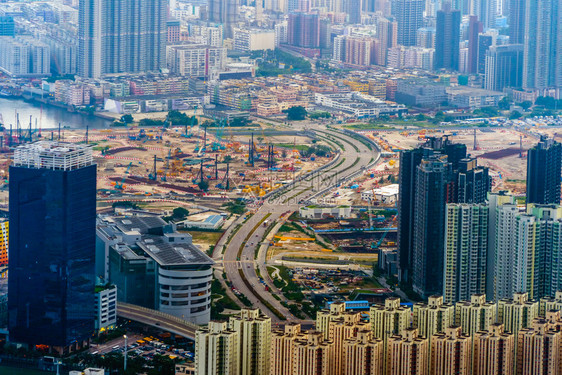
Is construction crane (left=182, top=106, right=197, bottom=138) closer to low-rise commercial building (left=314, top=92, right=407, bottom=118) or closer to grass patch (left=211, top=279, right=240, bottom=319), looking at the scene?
low-rise commercial building (left=314, top=92, right=407, bottom=118)

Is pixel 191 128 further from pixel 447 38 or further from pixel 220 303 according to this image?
pixel 220 303

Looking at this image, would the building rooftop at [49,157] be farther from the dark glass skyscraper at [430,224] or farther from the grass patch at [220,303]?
the dark glass skyscraper at [430,224]

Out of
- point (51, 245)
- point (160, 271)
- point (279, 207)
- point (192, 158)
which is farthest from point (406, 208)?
point (192, 158)

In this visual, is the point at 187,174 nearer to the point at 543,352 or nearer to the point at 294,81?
the point at 294,81

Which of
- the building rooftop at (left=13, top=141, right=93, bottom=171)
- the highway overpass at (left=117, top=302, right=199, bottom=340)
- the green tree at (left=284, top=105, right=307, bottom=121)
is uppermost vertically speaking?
the building rooftop at (left=13, top=141, right=93, bottom=171)

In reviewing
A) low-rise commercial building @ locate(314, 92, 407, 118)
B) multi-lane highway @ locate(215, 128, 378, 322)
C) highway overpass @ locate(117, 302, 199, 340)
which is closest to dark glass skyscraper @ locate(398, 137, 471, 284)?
multi-lane highway @ locate(215, 128, 378, 322)

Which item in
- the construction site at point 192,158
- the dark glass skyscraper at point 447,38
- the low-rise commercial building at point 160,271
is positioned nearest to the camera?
the low-rise commercial building at point 160,271

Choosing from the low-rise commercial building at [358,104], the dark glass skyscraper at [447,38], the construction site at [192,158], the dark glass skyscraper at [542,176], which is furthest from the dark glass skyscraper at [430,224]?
the dark glass skyscraper at [447,38]
